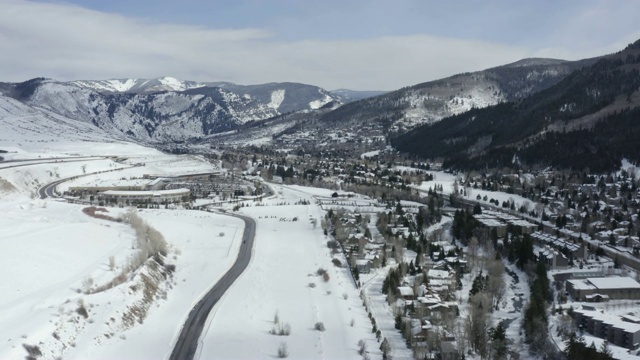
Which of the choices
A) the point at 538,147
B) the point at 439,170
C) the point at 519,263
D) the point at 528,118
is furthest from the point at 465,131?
the point at 519,263

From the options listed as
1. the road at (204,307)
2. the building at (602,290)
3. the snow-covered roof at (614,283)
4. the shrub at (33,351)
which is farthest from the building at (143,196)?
the snow-covered roof at (614,283)

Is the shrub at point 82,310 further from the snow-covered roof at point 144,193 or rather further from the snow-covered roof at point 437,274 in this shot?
the snow-covered roof at point 144,193

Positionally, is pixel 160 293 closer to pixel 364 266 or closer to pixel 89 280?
pixel 89 280

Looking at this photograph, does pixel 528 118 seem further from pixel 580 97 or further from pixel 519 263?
pixel 519 263

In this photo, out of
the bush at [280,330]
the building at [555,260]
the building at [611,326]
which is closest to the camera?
the building at [611,326]

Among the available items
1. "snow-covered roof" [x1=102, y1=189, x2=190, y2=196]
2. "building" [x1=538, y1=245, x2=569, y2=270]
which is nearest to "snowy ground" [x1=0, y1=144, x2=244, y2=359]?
"snow-covered roof" [x1=102, y1=189, x2=190, y2=196]

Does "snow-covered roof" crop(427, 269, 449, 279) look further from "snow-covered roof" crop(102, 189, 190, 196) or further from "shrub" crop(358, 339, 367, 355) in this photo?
"snow-covered roof" crop(102, 189, 190, 196)

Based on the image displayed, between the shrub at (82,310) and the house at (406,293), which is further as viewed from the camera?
the house at (406,293)
